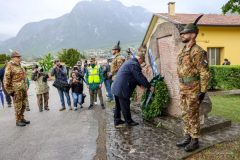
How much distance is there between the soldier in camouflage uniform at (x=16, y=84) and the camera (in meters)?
8.55

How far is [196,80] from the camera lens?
522 centimetres

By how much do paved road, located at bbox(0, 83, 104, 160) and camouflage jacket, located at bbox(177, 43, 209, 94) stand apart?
215cm

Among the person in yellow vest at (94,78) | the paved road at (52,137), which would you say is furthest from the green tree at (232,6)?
the person in yellow vest at (94,78)

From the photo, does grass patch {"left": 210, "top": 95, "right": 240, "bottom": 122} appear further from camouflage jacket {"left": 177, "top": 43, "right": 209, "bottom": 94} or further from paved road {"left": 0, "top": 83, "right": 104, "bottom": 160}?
paved road {"left": 0, "top": 83, "right": 104, "bottom": 160}

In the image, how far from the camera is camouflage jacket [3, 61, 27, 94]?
853cm

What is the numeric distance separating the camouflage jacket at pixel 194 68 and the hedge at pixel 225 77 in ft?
31.7

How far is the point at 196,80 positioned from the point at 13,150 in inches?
153

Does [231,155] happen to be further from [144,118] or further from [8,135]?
[8,135]

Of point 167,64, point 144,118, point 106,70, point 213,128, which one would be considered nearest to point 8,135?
point 144,118

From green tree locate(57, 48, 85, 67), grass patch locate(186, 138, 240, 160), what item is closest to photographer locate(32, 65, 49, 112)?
grass patch locate(186, 138, 240, 160)

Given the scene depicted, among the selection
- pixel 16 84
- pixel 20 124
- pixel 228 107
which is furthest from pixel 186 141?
pixel 16 84

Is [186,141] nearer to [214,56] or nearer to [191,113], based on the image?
[191,113]

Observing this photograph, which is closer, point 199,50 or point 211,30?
point 199,50

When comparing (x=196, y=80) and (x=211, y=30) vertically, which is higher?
(x=211, y=30)
